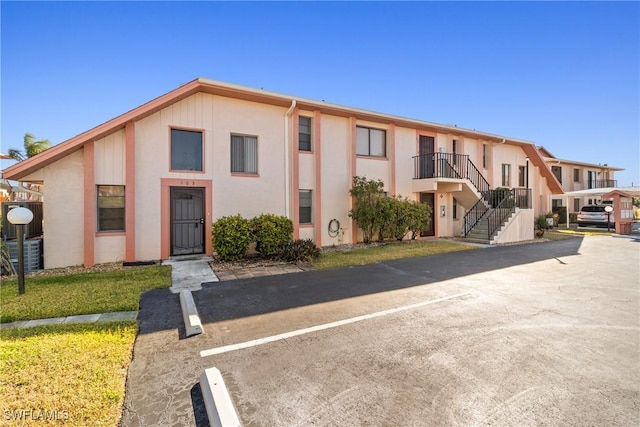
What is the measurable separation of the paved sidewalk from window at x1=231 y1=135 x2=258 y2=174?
21.8 feet

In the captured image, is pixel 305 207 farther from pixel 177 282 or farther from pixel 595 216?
pixel 595 216

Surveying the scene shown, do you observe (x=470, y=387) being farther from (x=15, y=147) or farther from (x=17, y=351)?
(x=15, y=147)

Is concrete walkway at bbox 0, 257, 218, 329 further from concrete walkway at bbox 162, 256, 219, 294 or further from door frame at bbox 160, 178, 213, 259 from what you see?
door frame at bbox 160, 178, 213, 259

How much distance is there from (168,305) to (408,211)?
393 inches

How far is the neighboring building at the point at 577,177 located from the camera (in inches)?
943

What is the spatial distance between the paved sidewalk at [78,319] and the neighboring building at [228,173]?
4679 millimetres

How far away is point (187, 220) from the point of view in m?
9.77

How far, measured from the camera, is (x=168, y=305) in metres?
5.14

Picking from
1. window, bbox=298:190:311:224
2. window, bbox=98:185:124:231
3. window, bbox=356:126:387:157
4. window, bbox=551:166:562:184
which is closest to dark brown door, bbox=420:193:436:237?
window, bbox=356:126:387:157

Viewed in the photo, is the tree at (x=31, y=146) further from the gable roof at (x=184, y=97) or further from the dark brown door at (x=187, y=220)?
the dark brown door at (x=187, y=220)

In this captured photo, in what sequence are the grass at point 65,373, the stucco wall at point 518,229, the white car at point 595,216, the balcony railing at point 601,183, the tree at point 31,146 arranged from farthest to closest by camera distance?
the balcony railing at point 601,183, the white car at point 595,216, the tree at point 31,146, the stucco wall at point 518,229, the grass at point 65,373

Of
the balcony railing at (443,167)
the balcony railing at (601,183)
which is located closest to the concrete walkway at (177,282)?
the balcony railing at (443,167)

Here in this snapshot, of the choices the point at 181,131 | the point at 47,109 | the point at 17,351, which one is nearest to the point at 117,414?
the point at 17,351

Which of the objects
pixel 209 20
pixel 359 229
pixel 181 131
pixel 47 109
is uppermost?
pixel 209 20
